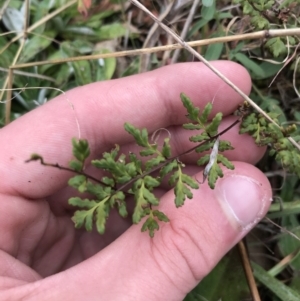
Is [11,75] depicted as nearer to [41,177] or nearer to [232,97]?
[41,177]

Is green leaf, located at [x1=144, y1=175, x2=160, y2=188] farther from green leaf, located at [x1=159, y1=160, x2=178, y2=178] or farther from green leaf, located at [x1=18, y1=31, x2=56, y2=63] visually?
green leaf, located at [x1=18, y1=31, x2=56, y2=63]

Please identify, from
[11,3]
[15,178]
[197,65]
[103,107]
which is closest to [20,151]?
[15,178]

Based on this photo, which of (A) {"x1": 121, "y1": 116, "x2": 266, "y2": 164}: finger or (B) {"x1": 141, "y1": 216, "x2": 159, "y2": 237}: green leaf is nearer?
(B) {"x1": 141, "y1": 216, "x2": 159, "y2": 237}: green leaf

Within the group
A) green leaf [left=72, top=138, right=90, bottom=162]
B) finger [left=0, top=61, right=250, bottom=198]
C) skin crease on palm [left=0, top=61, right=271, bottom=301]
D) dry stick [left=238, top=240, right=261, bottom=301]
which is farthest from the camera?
dry stick [left=238, top=240, right=261, bottom=301]

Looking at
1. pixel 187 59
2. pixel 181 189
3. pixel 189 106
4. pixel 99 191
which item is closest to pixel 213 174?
pixel 181 189

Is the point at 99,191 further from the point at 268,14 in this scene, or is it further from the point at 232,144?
the point at 268,14

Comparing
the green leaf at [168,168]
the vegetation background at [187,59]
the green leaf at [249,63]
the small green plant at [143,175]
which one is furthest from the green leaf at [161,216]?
the green leaf at [249,63]

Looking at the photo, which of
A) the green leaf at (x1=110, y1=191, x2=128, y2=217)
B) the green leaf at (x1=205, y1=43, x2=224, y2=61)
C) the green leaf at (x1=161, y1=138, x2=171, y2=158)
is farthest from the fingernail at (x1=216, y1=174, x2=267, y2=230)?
the green leaf at (x1=205, y1=43, x2=224, y2=61)
